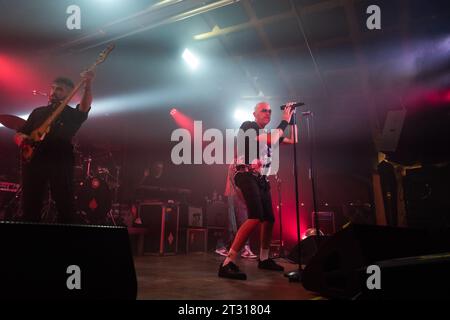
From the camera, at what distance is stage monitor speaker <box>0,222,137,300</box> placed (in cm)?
134

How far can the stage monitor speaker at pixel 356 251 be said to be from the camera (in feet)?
6.68

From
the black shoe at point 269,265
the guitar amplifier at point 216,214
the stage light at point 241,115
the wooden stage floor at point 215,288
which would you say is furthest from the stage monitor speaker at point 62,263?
the stage light at point 241,115

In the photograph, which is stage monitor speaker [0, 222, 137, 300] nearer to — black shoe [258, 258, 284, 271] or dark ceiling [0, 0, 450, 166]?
black shoe [258, 258, 284, 271]

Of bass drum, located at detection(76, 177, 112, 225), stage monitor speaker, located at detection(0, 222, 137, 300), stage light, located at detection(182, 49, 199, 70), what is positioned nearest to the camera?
stage monitor speaker, located at detection(0, 222, 137, 300)

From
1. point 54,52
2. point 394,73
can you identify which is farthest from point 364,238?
point 394,73

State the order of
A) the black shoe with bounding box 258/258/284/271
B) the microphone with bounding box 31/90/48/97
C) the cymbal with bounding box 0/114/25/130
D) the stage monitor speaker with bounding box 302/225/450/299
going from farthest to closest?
1. the microphone with bounding box 31/90/48/97
2. the cymbal with bounding box 0/114/25/130
3. the black shoe with bounding box 258/258/284/271
4. the stage monitor speaker with bounding box 302/225/450/299

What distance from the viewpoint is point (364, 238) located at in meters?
2.09

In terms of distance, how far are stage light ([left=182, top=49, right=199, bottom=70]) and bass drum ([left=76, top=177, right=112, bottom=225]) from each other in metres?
3.25

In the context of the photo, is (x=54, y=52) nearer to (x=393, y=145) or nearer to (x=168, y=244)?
(x=168, y=244)

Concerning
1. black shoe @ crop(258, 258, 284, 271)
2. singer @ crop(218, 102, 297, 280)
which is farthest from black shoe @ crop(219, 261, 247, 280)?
black shoe @ crop(258, 258, 284, 271)

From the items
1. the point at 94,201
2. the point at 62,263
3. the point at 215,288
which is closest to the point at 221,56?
the point at 94,201

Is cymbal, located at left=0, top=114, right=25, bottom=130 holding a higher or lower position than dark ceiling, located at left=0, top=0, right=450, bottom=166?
lower

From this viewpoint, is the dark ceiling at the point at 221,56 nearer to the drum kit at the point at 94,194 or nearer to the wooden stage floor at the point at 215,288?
the drum kit at the point at 94,194

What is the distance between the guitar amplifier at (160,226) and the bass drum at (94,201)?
71 centimetres
